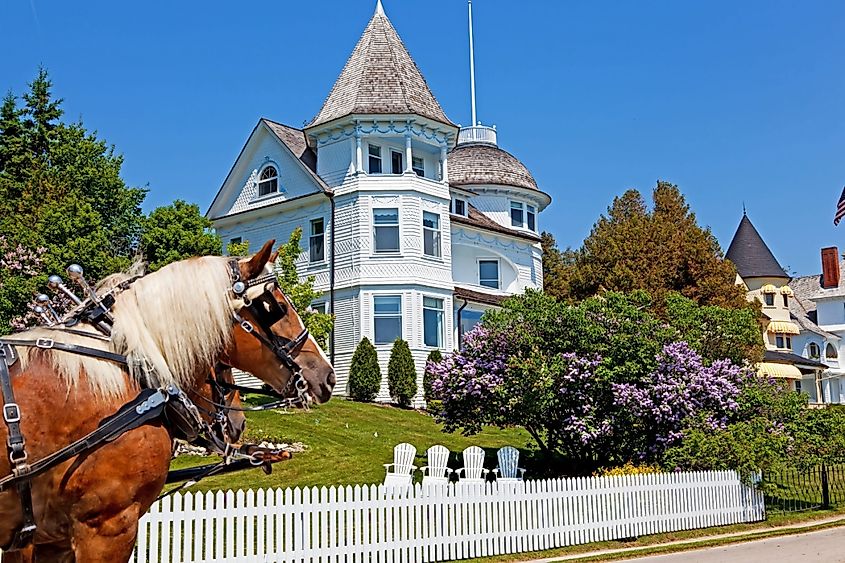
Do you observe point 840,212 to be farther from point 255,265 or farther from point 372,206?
point 255,265

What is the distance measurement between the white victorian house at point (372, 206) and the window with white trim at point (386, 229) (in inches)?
1.5

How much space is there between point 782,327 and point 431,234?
131ft

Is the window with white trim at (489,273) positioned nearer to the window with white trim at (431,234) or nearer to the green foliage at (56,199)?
the window with white trim at (431,234)

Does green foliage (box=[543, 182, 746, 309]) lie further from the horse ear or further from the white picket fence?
the horse ear

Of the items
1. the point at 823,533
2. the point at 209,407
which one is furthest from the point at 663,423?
the point at 209,407

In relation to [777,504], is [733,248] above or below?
above

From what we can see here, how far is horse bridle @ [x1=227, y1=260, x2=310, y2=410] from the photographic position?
516 centimetres

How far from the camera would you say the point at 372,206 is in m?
32.7

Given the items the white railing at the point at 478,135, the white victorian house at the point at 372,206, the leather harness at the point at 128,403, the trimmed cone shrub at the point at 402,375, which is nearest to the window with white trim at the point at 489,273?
the white victorian house at the point at 372,206

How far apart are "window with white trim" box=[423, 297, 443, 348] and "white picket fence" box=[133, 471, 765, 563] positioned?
17113mm

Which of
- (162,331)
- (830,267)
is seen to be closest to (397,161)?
(162,331)

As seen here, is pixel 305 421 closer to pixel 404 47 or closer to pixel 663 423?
pixel 663 423

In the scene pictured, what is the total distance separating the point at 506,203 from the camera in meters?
40.5

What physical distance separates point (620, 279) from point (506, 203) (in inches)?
267
